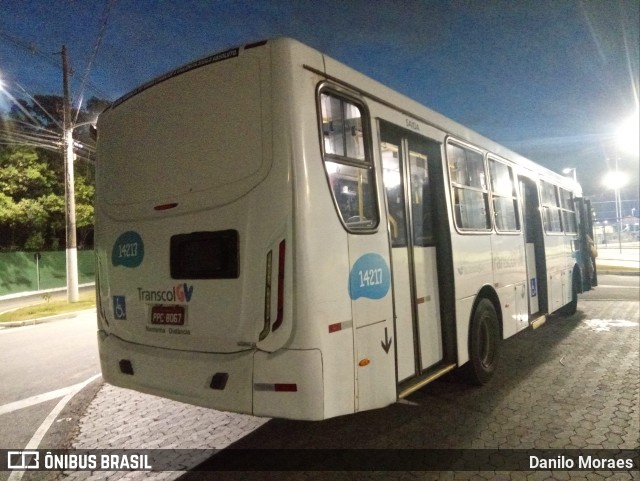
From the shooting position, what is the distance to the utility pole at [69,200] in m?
17.7

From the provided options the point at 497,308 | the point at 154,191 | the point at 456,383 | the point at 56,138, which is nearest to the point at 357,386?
the point at 154,191

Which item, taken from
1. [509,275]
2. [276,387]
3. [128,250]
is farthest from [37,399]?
[509,275]

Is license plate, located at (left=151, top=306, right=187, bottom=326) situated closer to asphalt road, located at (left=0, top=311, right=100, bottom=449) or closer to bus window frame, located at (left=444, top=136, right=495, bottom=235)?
asphalt road, located at (left=0, top=311, right=100, bottom=449)

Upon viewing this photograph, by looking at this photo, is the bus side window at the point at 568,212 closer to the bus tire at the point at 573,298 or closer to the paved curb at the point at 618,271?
the bus tire at the point at 573,298

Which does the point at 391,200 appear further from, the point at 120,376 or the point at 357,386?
→ the point at 120,376

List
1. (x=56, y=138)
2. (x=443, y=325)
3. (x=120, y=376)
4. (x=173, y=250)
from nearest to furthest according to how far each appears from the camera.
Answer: (x=173, y=250) < (x=120, y=376) < (x=443, y=325) < (x=56, y=138)

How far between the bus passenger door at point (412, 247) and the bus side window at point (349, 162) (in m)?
0.35

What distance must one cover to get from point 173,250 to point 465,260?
323 centimetres

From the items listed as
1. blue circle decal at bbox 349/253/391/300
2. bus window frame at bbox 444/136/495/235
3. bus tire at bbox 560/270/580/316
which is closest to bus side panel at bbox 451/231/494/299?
bus window frame at bbox 444/136/495/235

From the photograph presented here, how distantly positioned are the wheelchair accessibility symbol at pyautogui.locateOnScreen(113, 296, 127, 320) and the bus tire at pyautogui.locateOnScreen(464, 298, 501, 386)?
3.73 metres

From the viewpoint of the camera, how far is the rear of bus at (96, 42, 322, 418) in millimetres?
3057

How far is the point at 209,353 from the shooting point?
332cm

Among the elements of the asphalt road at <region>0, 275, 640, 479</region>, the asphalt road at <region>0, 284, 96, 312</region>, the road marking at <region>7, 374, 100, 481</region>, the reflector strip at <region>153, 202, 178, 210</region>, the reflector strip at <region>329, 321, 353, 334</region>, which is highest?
the reflector strip at <region>153, 202, 178, 210</region>

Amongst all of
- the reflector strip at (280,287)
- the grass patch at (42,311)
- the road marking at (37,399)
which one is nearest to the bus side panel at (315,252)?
the reflector strip at (280,287)
